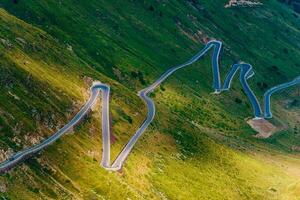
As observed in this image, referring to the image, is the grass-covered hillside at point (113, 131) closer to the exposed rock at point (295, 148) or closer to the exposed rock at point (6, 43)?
the exposed rock at point (6, 43)

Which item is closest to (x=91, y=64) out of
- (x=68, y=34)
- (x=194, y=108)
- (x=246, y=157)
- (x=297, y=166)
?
(x=68, y=34)

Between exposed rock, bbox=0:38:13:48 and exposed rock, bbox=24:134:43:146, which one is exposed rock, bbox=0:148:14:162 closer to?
exposed rock, bbox=24:134:43:146

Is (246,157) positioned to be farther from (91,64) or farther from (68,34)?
(68,34)

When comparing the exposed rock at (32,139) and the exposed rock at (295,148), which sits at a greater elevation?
the exposed rock at (295,148)

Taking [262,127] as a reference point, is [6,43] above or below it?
below

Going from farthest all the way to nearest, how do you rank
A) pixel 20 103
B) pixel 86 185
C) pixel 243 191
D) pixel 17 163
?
1. pixel 243 191
2. pixel 20 103
3. pixel 86 185
4. pixel 17 163

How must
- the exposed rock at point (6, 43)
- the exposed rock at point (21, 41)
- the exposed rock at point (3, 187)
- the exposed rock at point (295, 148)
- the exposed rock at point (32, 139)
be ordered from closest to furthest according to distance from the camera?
the exposed rock at point (3, 187), the exposed rock at point (32, 139), the exposed rock at point (6, 43), the exposed rock at point (21, 41), the exposed rock at point (295, 148)

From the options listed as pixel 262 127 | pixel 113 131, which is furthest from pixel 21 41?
pixel 262 127

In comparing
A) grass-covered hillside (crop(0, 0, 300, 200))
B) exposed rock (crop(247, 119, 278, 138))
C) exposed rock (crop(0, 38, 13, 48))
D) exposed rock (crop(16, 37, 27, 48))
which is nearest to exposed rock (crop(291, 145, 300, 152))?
grass-covered hillside (crop(0, 0, 300, 200))

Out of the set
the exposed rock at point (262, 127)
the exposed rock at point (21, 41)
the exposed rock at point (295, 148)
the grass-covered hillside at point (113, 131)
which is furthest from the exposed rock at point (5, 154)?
the exposed rock at point (295, 148)

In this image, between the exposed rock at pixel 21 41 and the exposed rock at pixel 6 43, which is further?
the exposed rock at pixel 21 41

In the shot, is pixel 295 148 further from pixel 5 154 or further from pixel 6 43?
pixel 5 154
